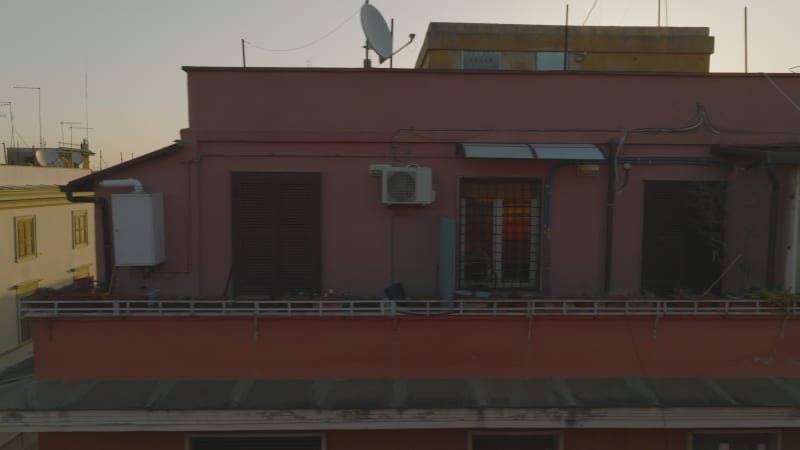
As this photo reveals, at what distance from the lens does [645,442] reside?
6230 millimetres

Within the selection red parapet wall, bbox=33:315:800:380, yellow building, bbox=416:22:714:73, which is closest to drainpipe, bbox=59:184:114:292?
red parapet wall, bbox=33:315:800:380

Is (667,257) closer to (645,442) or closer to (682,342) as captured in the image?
(682,342)

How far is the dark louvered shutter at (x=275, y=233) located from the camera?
723 centimetres

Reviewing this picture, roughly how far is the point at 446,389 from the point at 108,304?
4003 mm

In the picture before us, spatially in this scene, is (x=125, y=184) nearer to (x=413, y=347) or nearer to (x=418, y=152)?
(x=418, y=152)

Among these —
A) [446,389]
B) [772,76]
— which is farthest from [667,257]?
[446,389]

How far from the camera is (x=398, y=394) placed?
5.74 metres

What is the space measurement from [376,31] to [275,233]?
3499 millimetres

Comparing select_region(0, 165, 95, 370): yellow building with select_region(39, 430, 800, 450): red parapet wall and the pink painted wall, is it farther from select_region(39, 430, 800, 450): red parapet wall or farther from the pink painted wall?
select_region(39, 430, 800, 450): red parapet wall

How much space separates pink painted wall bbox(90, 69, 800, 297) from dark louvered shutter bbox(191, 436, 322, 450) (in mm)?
2001

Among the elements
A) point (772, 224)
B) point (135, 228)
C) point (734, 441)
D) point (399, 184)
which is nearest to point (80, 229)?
point (135, 228)

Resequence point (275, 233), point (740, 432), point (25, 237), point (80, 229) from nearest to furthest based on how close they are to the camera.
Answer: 1. point (740, 432)
2. point (275, 233)
3. point (25, 237)
4. point (80, 229)

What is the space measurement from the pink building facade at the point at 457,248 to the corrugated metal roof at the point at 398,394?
0.06 m

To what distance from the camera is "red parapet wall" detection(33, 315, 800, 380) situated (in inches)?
232
